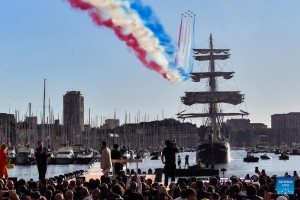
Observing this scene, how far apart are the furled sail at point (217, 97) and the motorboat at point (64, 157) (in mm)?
28090

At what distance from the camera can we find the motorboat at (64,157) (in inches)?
5418

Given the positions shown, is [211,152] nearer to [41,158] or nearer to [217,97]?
[217,97]

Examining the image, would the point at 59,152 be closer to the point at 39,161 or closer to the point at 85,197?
the point at 39,161

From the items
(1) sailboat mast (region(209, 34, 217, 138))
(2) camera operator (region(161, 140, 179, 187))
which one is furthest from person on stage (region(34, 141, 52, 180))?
(1) sailboat mast (region(209, 34, 217, 138))

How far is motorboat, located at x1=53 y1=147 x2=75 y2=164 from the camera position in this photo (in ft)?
452

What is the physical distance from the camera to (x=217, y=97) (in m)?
157

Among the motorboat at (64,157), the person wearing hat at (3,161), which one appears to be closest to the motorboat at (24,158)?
the motorboat at (64,157)

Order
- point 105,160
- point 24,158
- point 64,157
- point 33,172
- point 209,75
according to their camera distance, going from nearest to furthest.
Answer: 1. point 105,160
2. point 33,172
3. point 24,158
4. point 64,157
5. point 209,75

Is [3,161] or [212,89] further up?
[212,89]

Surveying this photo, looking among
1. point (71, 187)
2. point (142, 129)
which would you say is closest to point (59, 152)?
point (142, 129)

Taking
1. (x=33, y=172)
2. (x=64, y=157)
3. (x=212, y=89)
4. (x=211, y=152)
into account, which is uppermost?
(x=212, y=89)

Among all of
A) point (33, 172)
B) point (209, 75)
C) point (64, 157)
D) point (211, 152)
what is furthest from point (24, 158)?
point (209, 75)

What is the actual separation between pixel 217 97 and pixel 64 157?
37270 mm

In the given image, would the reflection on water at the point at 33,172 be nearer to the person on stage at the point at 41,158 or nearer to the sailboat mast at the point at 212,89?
the sailboat mast at the point at 212,89
